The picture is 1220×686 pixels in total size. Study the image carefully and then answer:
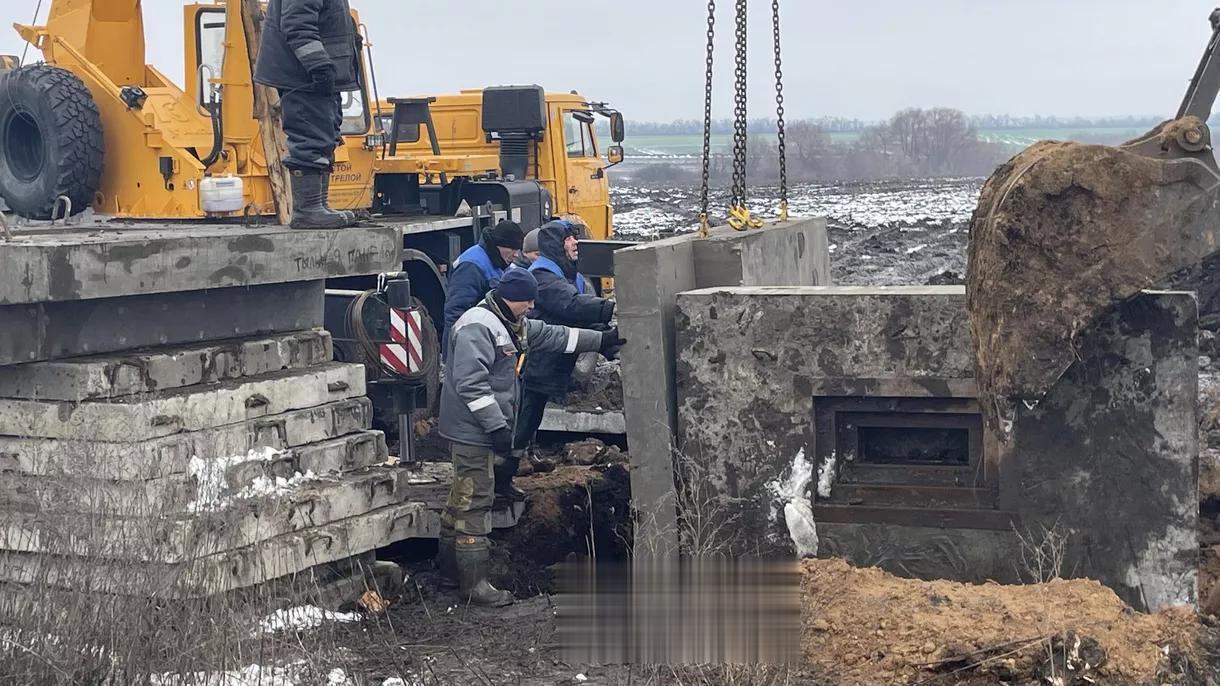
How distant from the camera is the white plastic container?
369 inches

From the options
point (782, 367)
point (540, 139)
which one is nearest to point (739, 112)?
point (782, 367)

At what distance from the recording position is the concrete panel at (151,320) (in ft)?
20.2

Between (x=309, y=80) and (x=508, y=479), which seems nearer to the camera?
(x=309, y=80)

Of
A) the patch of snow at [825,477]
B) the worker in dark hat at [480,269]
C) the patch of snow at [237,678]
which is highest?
the worker in dark hat at [480,269]

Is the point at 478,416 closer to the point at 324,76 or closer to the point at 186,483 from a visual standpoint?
the point at 186,483

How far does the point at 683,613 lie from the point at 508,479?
10.2 ft

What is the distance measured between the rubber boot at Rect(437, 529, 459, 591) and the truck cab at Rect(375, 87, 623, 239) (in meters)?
7.61

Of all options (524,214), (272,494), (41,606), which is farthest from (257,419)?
(524,214)

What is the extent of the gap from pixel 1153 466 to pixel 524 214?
8200 mm

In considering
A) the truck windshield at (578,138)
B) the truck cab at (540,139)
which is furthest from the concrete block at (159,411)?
the truck windshield at (578,138)

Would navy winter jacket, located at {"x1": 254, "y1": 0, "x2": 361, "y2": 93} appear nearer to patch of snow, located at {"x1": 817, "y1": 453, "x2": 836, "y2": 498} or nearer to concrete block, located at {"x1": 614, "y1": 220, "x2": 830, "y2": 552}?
concrete block, located at {"x1": 614, "y1": 220, "x2": 830, "y2": 552}

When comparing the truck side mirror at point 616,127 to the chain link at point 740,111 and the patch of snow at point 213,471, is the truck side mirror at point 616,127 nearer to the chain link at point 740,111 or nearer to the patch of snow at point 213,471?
the chain link at point 740,111

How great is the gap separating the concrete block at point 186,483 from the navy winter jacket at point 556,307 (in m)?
1.60

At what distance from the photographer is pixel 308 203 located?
7617mm
